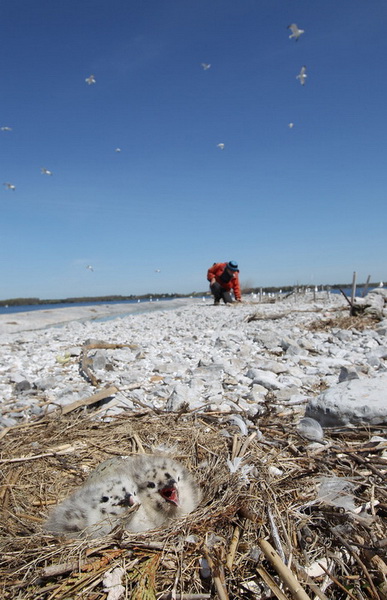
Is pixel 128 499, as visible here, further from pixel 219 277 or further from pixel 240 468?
pixel 219 277

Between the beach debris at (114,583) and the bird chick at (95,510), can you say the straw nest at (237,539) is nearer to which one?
the beach debris at (114,583)

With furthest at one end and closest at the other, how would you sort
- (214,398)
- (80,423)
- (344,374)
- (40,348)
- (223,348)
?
1. (40,348)
2. (223,348)
3. (344,374)
4. (214,398)
5. (80,423)

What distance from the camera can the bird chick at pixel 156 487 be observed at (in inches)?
94.7

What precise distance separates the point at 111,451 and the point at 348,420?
6.36 feet

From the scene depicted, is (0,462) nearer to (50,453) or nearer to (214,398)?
(50,453)

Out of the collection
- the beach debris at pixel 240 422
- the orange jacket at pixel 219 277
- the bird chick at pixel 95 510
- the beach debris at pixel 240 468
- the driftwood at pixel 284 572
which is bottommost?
the bird chick at pixel 95 510

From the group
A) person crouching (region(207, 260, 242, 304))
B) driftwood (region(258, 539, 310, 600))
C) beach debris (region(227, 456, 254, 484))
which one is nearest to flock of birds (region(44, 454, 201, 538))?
beach debris (region(227, 456, 254, 484))

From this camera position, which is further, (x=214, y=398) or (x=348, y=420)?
(x=214, y=398)

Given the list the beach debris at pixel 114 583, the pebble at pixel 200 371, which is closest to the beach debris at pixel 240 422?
the pebble at pixel 200 371

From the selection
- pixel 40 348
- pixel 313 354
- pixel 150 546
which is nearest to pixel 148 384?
pixel 313 354

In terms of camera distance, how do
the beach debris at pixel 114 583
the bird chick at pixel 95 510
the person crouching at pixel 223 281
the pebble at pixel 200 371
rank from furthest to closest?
the person crouching at pixel 223 281, the pebble at pixel 200 371, the bird chick at pixel 95 510, the beach debris at pixel 114 583

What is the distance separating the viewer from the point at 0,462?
2.82 meters

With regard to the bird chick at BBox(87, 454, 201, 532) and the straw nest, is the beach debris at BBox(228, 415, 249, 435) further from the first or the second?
the bird chick at BBox(87, 454, 201, 532)

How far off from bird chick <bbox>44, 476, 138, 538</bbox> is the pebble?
114cm
